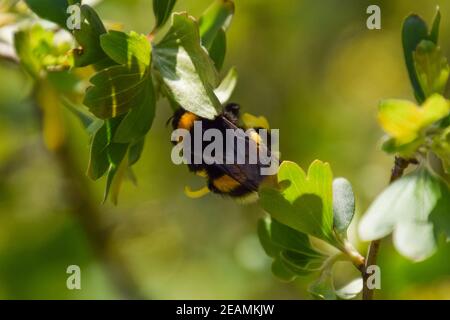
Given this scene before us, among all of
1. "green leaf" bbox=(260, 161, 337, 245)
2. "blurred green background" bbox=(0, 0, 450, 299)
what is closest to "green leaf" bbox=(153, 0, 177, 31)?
"green leaf" bbox=(260, 161, 337, 245)

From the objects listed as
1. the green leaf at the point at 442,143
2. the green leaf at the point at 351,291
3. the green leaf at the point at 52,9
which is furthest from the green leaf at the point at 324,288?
the green leaf at the point at 52,9

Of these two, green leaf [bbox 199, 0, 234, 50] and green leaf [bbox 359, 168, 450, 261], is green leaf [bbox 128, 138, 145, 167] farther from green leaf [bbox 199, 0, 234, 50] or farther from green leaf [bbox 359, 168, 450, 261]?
green leaf [bbox 359, 168, 450, 261]

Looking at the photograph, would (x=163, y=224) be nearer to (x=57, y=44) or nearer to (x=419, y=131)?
(x=57, y=44)

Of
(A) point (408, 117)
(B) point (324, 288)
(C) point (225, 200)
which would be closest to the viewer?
(A) point (408, 117)

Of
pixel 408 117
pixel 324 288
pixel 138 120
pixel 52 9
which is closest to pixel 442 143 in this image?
pixel 408 117

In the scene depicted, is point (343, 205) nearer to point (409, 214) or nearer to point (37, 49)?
point (409, 214)

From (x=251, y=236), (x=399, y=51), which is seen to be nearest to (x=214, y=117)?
(x=251, y=236)
